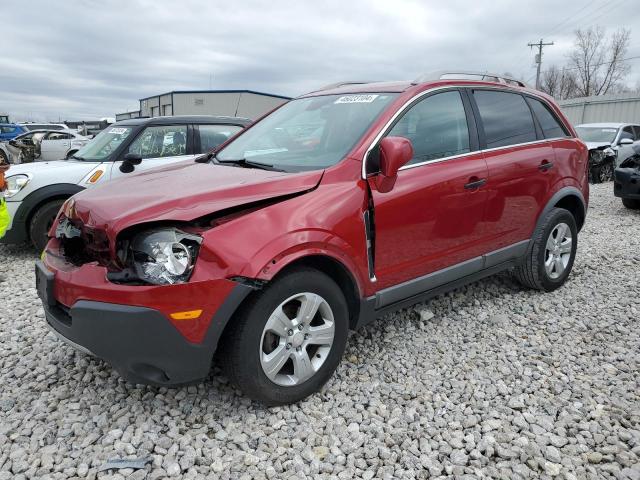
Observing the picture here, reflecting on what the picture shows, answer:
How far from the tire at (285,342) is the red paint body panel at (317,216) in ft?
0.47

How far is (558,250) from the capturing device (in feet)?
14.6

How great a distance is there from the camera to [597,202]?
32.9 ft

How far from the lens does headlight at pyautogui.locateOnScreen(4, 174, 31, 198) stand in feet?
18.0

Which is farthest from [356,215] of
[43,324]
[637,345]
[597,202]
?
[597,202]

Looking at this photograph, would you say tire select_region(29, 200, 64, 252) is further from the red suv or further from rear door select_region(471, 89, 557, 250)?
rear door select_region(471, 89, 557, 250)

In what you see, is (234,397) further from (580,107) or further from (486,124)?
(580,107)

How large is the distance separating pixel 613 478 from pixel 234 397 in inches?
75.1

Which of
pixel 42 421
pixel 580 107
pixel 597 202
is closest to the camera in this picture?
pixel 42 421

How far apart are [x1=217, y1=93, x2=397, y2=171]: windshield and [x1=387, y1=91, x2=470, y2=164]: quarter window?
19 cm

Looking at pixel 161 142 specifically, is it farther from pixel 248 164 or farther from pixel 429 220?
pixel 429 220

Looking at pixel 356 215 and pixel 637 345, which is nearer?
pixel 356 215

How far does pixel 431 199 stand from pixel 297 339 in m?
1.26

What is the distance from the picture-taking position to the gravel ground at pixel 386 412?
93.3 inches

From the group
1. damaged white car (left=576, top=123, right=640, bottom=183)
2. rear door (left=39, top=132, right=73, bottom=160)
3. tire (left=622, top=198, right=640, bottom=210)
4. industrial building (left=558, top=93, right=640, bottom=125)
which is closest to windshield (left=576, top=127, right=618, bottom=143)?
damaged white car (left=576, top=123, right=640, bottom=183)
